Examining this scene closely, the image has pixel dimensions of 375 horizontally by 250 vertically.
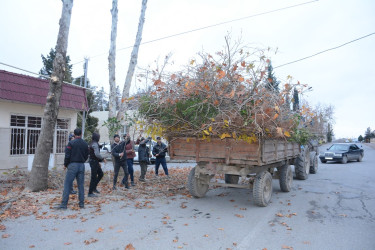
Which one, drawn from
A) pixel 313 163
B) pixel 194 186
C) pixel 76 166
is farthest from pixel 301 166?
pixel 76 166

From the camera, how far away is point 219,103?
6488mm

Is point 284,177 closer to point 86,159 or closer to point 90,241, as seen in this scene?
point 86,159

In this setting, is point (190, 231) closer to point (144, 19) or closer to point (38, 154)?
point (38, 154)

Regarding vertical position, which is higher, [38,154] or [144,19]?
[144,19]

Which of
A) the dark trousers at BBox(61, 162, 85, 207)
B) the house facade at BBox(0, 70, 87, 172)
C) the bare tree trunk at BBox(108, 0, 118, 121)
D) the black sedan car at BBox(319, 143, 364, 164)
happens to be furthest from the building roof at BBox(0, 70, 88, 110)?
the black sedan car at BBox(319, 143, 364, 164)

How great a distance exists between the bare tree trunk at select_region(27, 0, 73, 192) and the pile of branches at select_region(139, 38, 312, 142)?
2918mm

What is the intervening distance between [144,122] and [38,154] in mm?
3321

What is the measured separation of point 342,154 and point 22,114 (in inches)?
762

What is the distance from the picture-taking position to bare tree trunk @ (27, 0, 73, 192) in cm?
811

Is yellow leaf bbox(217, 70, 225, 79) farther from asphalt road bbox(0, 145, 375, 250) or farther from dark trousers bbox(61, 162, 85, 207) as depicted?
dark trousers bbox(61, 162, 85, 207)

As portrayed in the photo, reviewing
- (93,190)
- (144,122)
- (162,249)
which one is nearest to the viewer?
(162,249)

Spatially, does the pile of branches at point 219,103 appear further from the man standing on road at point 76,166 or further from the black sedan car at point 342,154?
the black sedan car at point 342,154

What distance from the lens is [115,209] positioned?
656cm

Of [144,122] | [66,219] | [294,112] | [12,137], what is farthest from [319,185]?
[12,137]
